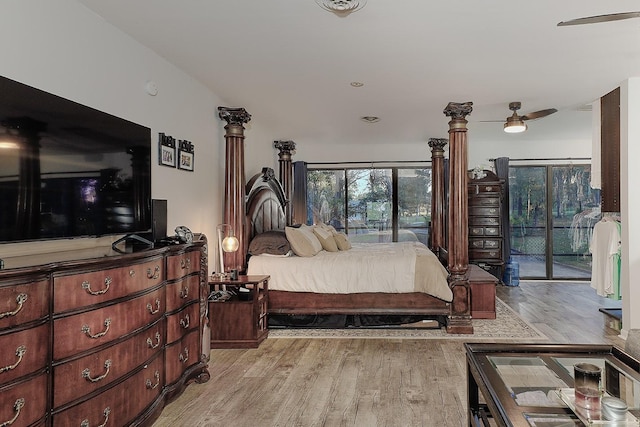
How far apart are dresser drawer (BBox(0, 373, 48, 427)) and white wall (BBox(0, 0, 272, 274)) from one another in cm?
70

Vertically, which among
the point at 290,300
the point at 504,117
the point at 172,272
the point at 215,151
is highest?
the point at 504,117

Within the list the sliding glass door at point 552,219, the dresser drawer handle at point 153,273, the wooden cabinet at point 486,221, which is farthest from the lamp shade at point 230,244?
the sliding glass door at point 552,219

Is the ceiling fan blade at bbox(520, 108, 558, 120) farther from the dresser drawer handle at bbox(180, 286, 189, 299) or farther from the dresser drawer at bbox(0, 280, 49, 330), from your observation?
the dresser drawer at bbox(0, 280, 49, 330)

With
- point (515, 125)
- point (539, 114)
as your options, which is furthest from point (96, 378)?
point (539, 114)

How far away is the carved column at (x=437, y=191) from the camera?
22.3 feet

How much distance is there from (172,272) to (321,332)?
7.24 ft

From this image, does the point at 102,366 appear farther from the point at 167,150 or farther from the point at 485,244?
the point at 485,244

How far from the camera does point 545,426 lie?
137 cm

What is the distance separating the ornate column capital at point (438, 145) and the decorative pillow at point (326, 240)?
8.61 feet

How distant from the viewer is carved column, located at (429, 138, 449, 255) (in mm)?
6789

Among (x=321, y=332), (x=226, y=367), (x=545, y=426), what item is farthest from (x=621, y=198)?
(x=226, y=367)

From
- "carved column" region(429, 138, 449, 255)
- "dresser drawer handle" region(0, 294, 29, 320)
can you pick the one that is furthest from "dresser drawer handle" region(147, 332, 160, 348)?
"carved column" region(429, 138, 449, 255)

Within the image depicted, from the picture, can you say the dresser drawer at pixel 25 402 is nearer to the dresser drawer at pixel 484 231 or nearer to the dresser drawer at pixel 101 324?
the dresser drawer at pixel 101 324

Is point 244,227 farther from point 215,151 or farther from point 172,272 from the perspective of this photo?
point 172,272
